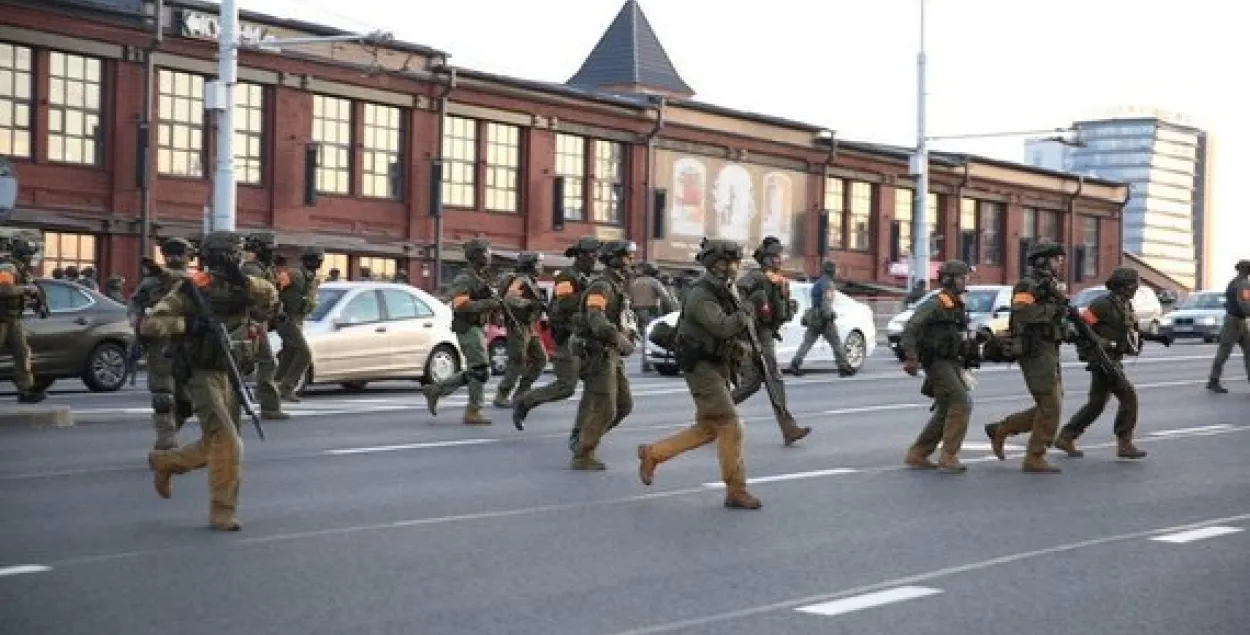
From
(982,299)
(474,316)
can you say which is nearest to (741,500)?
(474,316)

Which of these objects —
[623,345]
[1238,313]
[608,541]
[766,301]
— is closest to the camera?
[608,541]

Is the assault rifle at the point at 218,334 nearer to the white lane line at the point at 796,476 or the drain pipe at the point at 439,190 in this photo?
the white lane line at the point at 796,476

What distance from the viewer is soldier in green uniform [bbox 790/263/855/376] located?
91.6 feet

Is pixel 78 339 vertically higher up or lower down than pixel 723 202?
lower down

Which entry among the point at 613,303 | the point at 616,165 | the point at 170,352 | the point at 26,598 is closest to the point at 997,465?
the point at 613,303

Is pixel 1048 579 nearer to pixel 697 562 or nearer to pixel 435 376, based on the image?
pixel 697 562

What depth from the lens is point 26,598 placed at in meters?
8.21

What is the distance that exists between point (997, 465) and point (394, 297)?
1010 centimetres

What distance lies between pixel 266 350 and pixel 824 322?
12.1 m

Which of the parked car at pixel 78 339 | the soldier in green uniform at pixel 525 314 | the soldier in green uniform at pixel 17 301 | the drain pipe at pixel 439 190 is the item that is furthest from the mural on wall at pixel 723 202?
the soldier in green uniform at pixel 17 301

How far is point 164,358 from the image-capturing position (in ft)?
47.9

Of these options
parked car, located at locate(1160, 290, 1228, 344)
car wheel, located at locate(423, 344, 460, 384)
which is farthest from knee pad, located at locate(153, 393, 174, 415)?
parked car, located at locate(1160, 290, 1228, 344)

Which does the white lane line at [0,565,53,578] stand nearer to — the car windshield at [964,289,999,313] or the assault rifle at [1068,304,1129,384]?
the assault rifle at [1068,304,1129,384]

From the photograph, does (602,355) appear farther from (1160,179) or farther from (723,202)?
(1160,179)
